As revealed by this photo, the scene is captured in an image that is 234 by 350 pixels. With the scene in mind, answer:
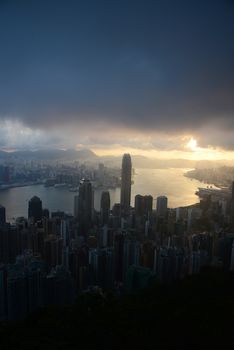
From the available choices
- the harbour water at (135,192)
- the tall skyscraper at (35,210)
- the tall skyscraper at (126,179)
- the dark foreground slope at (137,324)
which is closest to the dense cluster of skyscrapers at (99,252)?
the tall skyscraper at (35,210)

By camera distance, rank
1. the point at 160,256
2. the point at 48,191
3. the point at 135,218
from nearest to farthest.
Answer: the point at 160,256 → the point at 135,218 → the point at 48,191

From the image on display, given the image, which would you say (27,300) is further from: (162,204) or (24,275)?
(162,204)

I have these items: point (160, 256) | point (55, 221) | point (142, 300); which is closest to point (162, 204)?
point (55, 221)

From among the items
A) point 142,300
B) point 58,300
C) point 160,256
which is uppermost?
point 142,300

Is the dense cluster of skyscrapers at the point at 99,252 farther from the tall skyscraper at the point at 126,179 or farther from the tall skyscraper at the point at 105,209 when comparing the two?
the tall skyscraper at the point at 126,179

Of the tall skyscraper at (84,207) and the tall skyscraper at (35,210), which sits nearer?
the tall skyscraper at (84,207)

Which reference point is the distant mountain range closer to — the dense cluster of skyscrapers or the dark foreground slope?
the dense cluster of skyscrapers
